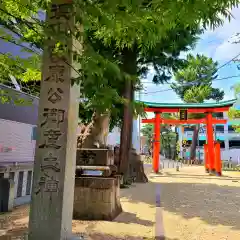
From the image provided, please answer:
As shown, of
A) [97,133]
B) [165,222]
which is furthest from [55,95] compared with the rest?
[97,133]

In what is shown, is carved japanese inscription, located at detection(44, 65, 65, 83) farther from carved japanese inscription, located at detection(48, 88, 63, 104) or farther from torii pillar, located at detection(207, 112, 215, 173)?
torii pillar, located at detection(207, 112, 215, 173)

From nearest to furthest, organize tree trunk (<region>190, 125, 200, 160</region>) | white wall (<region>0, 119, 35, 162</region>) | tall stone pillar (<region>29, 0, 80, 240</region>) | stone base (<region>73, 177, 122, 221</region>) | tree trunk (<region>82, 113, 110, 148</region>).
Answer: tall stone pillar (<region>29, 0, 80, 240</region>)
stone base (<region>73, 177, 122, 221</region>)
white wall (<region>0, 119, 35, 162</region>)
tree trunk (<region>82, 113, 110, 148</region>)
tree trunk (<region>190, 125, 200, 160</region>)

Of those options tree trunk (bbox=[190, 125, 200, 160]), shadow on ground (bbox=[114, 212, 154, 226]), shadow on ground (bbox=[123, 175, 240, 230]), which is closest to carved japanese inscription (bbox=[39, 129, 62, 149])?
shadow on ground (bbox=[114, 212, 154, 226])

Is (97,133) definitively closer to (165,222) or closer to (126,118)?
(126,118)

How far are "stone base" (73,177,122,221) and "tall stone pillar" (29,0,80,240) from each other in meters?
2.50

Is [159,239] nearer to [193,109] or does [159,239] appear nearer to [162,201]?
[162,201]

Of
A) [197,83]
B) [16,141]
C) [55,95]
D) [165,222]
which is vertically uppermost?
[197,83]

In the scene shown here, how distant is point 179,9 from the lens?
3.14 m

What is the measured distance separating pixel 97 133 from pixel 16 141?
8.83 feet

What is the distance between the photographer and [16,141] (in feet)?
28.3

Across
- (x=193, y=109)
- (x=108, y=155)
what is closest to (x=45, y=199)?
(x=108, y=155)

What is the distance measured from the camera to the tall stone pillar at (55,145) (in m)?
3.55

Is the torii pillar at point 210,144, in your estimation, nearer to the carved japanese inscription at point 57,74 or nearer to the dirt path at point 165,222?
the dirt path at point 165,222

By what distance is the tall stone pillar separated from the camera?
3.55 meters
